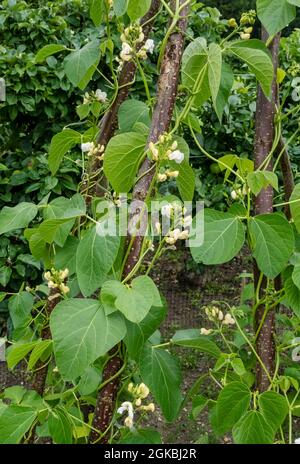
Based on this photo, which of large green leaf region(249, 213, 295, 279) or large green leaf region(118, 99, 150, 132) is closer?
large green leaf region(249, 213, 295, 279)

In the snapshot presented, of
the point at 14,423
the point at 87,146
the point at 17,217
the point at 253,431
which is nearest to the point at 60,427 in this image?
the point at 14,423

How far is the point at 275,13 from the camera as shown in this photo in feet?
2.85

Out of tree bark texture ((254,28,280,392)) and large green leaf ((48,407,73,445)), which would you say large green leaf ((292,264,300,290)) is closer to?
tree bark texture ((254,28,280,392))

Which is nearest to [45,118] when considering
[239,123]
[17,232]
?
[17,232]

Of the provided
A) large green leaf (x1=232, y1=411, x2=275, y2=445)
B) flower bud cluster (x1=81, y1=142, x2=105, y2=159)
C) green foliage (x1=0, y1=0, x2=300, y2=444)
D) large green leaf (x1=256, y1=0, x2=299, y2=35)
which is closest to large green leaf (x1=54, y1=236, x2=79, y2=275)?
green foliage (x1=0, y1=0, x2=300, y2=444)

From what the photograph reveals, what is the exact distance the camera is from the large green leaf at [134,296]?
74cm

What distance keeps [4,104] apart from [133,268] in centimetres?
214

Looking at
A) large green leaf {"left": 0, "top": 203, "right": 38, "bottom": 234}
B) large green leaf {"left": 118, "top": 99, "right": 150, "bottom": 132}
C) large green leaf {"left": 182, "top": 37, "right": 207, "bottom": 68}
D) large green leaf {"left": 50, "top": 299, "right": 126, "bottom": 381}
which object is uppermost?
large green leaf {"left": 182, "top": 37, "right": 207, "bottom": 68}

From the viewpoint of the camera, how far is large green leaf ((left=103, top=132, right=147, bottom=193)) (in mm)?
883

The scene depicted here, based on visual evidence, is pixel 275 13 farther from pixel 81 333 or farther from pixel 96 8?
pixel 81 333

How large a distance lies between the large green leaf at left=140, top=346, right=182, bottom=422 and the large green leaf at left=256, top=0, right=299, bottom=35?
54cm

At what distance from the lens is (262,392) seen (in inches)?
38.1

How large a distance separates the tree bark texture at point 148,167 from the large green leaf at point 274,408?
9.2 inches

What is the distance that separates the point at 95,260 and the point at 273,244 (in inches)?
11.0
